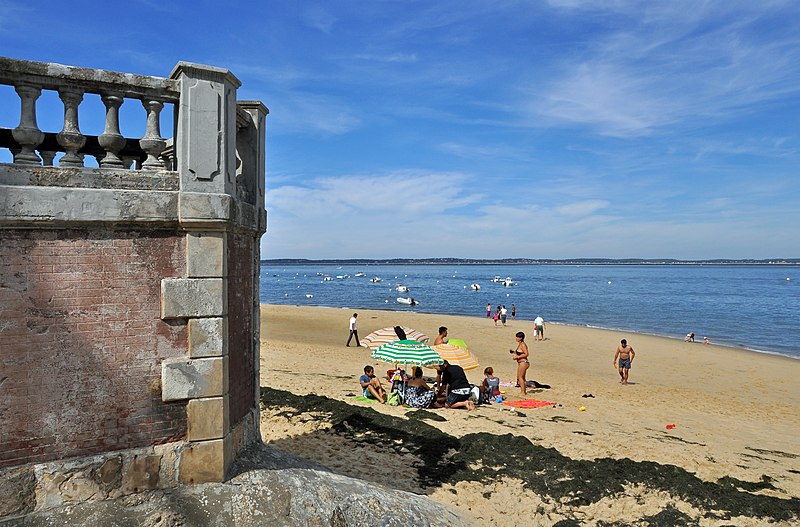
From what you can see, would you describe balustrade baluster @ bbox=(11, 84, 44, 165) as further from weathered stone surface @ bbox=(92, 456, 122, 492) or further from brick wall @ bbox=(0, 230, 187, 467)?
weathered stone surface @ bbox=(92, 456, 122, 492)

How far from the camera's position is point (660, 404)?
1650 centimetres

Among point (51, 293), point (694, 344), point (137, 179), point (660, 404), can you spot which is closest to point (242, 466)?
point (51, 293)

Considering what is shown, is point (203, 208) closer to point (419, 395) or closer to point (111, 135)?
point (111, 135)

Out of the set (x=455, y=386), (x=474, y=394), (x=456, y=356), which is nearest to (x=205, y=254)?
(x=455, y=386)

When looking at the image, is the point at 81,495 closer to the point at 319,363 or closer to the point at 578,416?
the point at 578,416

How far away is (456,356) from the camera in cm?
1449

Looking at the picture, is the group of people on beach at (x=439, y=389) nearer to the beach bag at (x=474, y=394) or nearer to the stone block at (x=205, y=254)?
the beach bag at (x=474, y=394)

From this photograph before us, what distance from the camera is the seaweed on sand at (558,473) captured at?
26.1 feet

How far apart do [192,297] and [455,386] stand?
9.20 m

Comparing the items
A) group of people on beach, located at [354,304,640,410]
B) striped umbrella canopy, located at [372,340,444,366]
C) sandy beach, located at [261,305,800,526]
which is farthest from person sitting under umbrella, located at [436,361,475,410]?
striped umbrella canopy, located at [372,340,444,366]

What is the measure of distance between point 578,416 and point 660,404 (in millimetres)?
4586

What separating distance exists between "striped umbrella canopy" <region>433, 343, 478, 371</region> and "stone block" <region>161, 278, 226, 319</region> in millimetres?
9522

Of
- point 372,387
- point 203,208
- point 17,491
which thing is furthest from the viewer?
point 372,387

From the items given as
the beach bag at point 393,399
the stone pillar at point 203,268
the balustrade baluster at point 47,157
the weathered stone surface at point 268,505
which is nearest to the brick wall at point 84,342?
the stone pillar at point 203,268
